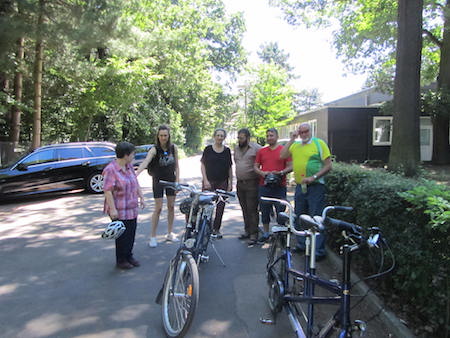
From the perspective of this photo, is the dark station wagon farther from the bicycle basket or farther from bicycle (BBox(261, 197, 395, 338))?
bicycle (BBox(261, 197, 395, 338))

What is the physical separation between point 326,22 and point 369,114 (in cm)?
618

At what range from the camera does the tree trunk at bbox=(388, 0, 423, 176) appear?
30.7 ft

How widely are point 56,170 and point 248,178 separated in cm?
704

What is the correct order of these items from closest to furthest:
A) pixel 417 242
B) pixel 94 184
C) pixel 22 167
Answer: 1. pixel 417 242
2. pixel 22 167
3. pixel 94 184

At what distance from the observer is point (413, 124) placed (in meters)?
9.73

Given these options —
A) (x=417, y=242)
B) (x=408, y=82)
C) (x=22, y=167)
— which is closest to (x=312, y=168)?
(x=417, y=242)

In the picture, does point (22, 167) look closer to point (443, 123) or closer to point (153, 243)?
point (153, 243)

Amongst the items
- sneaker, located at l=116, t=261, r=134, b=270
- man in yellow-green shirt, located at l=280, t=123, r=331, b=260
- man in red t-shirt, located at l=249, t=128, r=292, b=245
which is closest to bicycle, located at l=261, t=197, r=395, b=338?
man in yellow-green shirt, located at l=280, t=123, r=331, b=260

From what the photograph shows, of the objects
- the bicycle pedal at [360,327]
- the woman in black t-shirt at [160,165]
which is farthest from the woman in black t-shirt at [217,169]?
the bicycle pedal at [360,327]

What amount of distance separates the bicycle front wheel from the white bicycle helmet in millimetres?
1191

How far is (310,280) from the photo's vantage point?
2785 millimetres

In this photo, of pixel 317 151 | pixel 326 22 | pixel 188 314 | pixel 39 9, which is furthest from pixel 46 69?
pixel 188 314

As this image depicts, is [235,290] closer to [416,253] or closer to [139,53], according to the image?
[416,253]

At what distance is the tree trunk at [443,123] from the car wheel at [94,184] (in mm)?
16020
